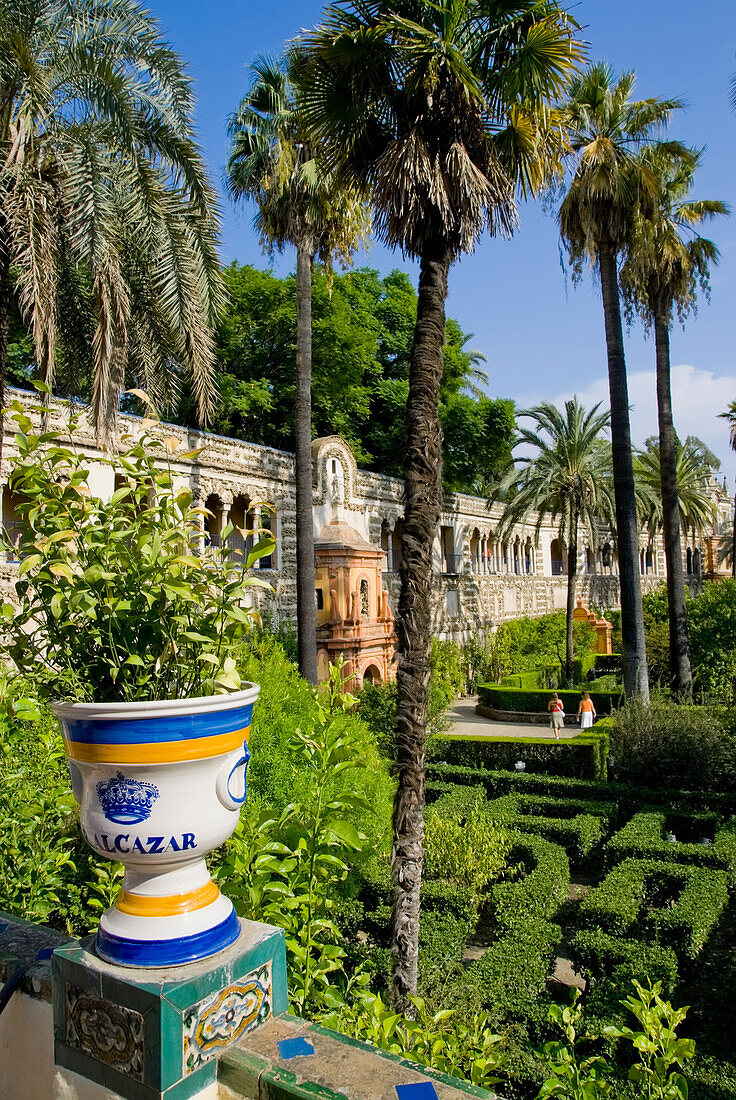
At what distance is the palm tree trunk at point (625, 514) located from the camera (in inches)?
606

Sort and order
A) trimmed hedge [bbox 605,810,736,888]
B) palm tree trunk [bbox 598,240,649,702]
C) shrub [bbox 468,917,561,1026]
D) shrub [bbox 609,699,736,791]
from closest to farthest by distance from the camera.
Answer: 1. shrub [bbox 468,917,561,1026]
2. trimmed hedge [bbox 605,810,736,888]
3. shrub [bbox 609,699,736,791]
4. palm tree trunk [bbox 598,240,649,702]

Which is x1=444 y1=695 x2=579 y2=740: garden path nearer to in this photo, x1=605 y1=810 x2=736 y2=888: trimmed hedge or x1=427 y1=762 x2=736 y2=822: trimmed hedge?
x1=427 y1=762 x2=736 y2=822: trimmed hedge

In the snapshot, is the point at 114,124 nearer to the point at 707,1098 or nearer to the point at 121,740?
the point at 121,740

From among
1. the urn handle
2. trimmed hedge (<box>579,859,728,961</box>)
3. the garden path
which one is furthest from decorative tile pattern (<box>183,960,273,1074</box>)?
the garden path

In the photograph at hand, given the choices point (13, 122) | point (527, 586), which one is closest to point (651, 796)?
point (13, 122)

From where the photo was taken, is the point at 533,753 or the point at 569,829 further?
the point at 533,753

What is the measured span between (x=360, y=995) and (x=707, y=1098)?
422 centimetres

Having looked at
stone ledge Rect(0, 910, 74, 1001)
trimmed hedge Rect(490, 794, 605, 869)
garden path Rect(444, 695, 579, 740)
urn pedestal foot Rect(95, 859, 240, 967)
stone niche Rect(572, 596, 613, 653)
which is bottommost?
garden path Rect(444, 695, 579, 740)

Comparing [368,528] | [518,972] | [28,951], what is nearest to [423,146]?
[28,951]

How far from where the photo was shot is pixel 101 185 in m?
9.36

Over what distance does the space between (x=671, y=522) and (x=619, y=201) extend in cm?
778

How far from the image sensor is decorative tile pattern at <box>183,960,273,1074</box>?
1.66 m

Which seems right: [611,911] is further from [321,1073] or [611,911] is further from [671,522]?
[671,522]

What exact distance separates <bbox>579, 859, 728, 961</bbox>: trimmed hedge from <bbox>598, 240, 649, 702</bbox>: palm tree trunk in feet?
21.1
